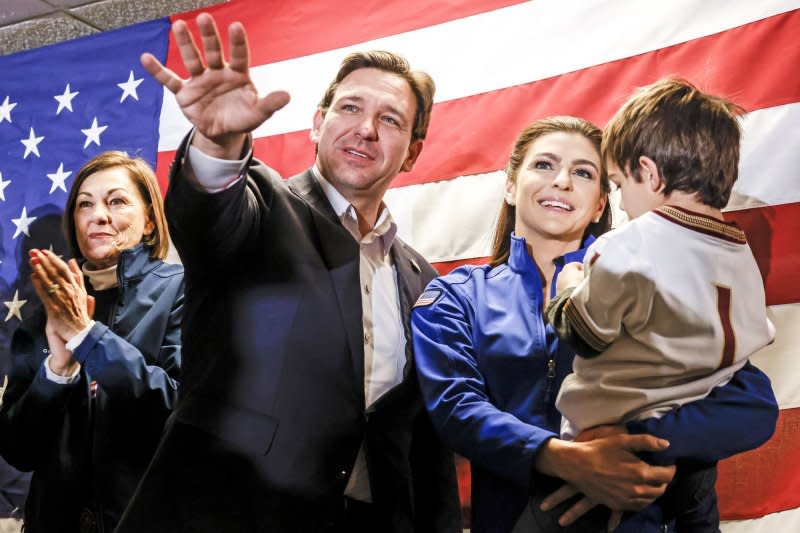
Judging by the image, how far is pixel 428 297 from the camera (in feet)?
4.97

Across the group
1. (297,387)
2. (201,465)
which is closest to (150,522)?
(201,465)

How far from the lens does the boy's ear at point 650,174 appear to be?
129 cm

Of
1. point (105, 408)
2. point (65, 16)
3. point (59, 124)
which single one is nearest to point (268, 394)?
point (105, 408)

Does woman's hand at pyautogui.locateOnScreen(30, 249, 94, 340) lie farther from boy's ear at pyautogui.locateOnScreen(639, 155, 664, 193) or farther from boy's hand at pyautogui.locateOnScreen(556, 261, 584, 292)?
boy's ear at pyautogui.locateOnScreen(639, 155, 664, 193)

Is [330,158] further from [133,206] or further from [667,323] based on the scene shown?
[667,323]

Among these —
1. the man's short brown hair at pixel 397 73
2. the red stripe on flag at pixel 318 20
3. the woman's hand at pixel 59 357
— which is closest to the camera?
the man's short brown hair at pixel 397 73

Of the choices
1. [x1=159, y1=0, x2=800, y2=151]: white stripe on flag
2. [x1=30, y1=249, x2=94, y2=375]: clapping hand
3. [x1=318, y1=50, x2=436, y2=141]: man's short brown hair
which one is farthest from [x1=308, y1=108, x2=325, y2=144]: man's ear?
[x1=30, y1=249, x2=94, y2=375]: clapping hand

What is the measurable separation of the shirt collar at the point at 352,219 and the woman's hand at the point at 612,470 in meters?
0.57

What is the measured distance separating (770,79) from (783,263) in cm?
35

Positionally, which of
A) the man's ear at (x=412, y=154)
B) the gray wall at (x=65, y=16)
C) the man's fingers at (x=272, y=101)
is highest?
the gray wall at (x=65, y=16)

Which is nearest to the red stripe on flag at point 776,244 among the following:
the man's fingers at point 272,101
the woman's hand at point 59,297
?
the man's fingers at point 272,101

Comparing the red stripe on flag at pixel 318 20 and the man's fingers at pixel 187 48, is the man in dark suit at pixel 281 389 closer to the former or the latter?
the man's fingers at pixel 187 48

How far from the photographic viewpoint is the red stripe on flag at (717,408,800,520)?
149 centimetres

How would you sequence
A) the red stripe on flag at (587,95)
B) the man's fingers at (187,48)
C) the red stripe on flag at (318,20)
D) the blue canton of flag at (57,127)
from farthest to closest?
the blue canton of flag at (57,127)
the red stripe on flag at (318,20)
the red stripe on flag at (587,95)
the man's fingers at (187,48)
